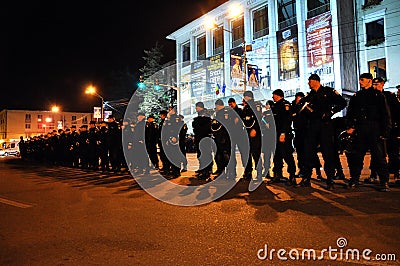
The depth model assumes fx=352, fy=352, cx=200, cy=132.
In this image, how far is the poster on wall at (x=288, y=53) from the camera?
102 feet

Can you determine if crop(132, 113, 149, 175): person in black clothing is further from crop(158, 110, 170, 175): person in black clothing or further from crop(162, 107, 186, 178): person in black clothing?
crop(162, 107, 186, 178): person in black clothing

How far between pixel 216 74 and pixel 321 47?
1404 cm

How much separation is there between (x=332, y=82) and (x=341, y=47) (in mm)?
2839

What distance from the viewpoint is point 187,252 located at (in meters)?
3.57

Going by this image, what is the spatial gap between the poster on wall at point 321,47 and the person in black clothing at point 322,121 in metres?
22.8

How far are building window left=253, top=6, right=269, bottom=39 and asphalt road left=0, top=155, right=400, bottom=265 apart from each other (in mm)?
30952

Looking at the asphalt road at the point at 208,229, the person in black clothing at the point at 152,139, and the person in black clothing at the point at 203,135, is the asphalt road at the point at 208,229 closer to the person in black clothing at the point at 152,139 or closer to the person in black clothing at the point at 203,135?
the person in black clothing at the point at 203,135

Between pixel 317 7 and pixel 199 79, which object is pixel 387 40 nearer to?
pixel 317 7

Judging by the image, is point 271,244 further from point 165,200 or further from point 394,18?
point 394,18

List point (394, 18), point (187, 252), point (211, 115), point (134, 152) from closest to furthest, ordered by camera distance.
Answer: point (187, 252)
point (211, 115)
point (134, 152)
point (394, 18)

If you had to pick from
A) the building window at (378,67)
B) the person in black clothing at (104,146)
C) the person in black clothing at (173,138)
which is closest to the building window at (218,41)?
the building window at (378,67)

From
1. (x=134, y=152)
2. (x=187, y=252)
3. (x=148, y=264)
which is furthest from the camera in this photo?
(x=134, y=152)

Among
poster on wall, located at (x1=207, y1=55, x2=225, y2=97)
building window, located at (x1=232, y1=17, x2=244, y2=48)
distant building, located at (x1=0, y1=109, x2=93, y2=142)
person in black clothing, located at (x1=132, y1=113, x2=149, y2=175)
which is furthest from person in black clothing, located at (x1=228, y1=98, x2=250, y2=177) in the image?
distant building, located at (x1=0, y1=109, x2=93, y2=142)

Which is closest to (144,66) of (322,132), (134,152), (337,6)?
(337,6)
